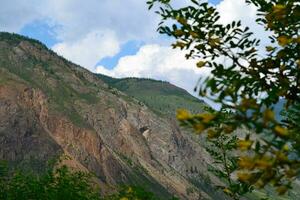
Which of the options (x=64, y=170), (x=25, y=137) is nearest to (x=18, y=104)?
(x=25, y=137)

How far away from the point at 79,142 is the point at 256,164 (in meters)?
155

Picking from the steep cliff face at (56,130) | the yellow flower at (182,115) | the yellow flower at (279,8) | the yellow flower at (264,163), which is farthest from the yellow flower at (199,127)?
the steep cliff face at (56,130)

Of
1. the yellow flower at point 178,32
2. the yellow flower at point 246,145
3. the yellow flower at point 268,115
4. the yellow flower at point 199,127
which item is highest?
the yellow flower at point 178,32

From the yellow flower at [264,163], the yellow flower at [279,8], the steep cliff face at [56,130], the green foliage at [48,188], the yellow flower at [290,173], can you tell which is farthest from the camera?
the steep cliff face at [56,130]

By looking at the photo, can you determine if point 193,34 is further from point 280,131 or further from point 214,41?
point 280,131

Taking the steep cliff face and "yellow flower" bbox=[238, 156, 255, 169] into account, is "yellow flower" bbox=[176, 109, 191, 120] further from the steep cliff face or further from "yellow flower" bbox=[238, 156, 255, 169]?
the steep cliff face

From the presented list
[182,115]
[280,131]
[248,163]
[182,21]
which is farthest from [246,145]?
[182,21]

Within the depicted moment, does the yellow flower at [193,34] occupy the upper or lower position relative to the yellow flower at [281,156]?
upper

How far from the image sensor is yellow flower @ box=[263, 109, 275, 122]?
314 centimetres

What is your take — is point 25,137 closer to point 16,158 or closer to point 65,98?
point 16,158

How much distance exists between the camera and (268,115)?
10.4 feet

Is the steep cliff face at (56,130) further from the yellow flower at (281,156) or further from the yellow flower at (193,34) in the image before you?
the yellow flower at (281,156)

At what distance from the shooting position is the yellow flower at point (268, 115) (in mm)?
3142

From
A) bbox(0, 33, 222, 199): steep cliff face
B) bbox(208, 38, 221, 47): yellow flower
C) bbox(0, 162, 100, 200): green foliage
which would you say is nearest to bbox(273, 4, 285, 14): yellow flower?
bbox(208, 38, 221, 47): yellow flower
